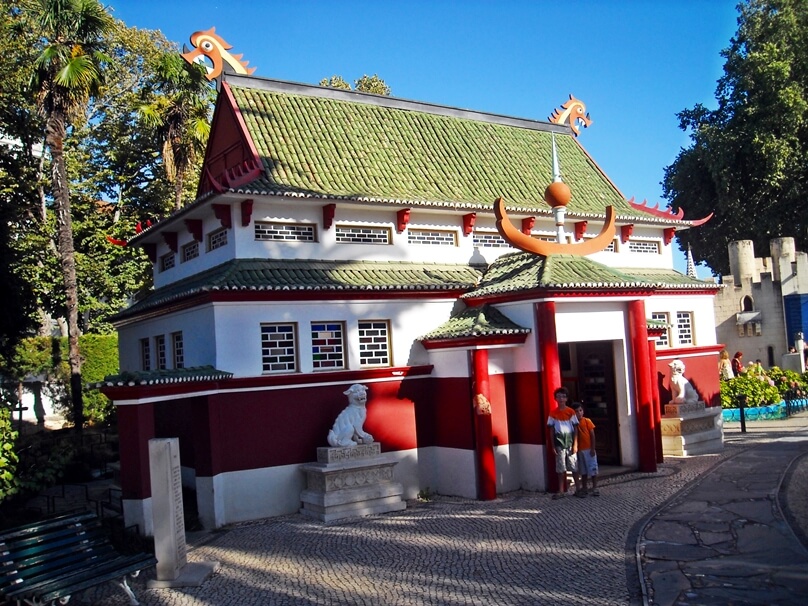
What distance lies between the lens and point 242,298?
510 inches

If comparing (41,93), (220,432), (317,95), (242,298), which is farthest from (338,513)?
(41,93)

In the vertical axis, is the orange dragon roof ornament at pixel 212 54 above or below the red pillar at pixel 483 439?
above

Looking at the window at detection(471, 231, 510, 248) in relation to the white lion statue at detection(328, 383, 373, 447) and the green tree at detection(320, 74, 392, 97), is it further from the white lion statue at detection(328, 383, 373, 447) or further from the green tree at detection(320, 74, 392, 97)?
the green tree at detection(320, 74, 392, 97)

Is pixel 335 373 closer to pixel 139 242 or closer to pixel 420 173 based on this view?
pixel 420 173

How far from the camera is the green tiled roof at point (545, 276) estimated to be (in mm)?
13758

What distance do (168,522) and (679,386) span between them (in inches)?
488

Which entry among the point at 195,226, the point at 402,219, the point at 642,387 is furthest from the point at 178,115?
the point at 642,387

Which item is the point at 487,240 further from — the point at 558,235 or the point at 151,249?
the point at 151,249

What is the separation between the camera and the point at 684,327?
1897 centimetres

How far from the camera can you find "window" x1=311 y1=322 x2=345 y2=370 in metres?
13.8

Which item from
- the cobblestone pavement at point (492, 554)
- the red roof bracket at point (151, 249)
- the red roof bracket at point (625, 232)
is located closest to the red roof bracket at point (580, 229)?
the red roof bracket at point (625, 232)

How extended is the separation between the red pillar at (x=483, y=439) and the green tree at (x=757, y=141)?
30.1 meters

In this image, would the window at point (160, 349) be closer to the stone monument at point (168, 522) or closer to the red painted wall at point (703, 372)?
the stone monument at point (168, 522)

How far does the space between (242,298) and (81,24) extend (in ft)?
35.9
